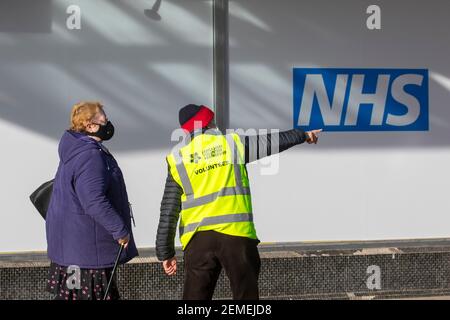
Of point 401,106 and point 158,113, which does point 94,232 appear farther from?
point 401,106

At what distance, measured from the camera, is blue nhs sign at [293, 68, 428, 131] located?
8.33 m

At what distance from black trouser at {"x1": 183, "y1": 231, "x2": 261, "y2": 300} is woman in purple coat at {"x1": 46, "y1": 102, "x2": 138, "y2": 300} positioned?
0.39m

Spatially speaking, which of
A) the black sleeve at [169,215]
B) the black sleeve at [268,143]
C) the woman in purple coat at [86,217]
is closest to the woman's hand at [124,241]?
the woman in purple coat at [86,217]

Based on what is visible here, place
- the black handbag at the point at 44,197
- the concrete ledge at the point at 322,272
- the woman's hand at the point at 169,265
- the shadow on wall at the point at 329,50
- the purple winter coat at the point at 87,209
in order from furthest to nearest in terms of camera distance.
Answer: the shadow on wall at the point at 329,50, the concrete ledge at the point at 322,272, the black handbag at the point at 44,197, the woman's hand at the point at 169,265, the purple winter coat at the point at 87,209

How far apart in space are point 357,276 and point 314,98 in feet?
5.05

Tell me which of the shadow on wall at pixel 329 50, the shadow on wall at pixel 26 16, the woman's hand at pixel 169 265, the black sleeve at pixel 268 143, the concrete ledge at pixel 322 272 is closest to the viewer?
the black sleeve at pixel 268 143

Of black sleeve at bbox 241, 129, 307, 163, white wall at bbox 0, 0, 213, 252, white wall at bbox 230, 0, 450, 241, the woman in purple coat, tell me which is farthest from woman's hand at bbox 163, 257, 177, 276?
white wall at bbox 230, 0, 450, 241

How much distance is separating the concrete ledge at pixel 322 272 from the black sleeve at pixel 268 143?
259 cm

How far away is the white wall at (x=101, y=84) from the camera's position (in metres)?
7.86

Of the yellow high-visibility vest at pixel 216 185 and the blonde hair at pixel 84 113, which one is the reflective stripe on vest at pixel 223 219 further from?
the blonde hair at pixel 84 113

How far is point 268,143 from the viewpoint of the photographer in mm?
5625

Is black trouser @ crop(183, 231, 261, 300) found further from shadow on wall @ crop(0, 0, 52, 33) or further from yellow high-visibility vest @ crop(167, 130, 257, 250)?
shadow on wall @ crop(0, 0, 52, 33)

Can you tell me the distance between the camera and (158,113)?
810 centimetres
